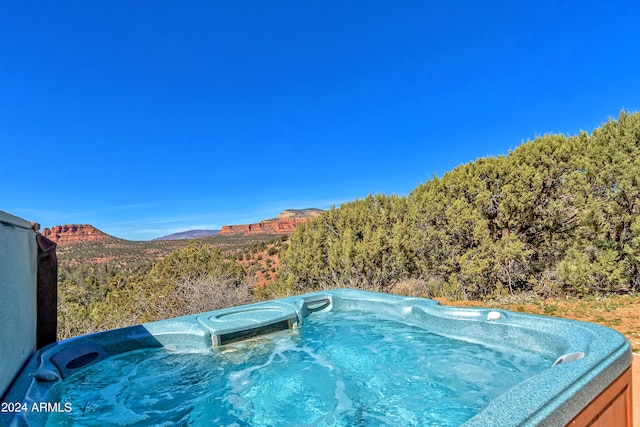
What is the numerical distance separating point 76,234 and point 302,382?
46365 millimetres

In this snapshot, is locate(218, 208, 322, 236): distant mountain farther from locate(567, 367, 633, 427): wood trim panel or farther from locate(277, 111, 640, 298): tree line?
locate(567, 367, 633, 427): wood trim panel

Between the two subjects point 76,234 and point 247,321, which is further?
point 76,234

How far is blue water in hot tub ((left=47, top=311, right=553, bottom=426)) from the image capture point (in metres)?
2.29

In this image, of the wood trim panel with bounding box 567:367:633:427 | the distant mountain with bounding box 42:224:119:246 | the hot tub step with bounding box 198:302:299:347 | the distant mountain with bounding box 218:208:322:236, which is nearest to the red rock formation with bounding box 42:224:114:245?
the distant mountain with bounding box 42:224:119:246

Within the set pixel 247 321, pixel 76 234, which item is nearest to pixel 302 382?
pixel 247 321

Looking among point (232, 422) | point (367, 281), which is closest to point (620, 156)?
point (367, 281)

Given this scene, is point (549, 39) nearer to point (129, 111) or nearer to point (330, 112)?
point (330, 112)

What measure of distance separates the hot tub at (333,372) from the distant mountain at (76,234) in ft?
119

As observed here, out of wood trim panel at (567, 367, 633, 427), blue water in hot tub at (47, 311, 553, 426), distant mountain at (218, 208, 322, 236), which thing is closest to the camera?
wood trim panel at (567, 367, 633, 427)

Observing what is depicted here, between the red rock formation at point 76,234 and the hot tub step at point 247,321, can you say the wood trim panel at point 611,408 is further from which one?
the red rock formation at point 76,234

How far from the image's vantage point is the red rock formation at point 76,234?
115 ft

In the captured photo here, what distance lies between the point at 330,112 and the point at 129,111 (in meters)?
7.94

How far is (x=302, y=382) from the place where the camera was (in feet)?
9.29

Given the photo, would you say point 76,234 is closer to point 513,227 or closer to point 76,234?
point 76,234
